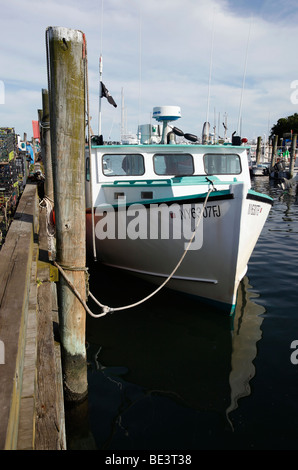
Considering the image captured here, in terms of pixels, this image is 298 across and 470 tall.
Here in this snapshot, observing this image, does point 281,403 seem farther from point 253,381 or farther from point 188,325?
point 188,325

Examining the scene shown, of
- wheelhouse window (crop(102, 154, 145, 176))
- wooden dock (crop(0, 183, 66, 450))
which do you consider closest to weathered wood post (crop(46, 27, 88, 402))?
wooden dock (crop(0, 183, 66, 450))

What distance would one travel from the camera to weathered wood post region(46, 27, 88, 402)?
3393 mm

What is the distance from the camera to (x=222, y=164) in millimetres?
8156

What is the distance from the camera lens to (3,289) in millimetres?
3043

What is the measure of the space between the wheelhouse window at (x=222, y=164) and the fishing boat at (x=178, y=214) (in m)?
0.02

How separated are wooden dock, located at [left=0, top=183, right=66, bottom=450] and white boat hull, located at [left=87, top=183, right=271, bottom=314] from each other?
7.58 feet

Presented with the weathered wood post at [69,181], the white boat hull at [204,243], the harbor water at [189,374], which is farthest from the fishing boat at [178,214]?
the weathered wood post at [69,181]

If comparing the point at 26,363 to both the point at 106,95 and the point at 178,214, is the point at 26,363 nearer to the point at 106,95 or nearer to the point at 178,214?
the point at 178,214

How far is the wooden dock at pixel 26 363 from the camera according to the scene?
6.37ft

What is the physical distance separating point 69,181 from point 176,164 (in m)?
4.67

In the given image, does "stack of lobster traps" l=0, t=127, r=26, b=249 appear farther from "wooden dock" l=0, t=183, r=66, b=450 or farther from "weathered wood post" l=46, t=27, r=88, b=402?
"weathered wood post" l=46, t=27, r=88, b=402
